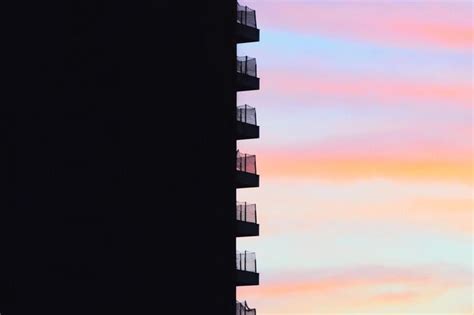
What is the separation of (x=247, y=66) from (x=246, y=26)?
2346 millimetres

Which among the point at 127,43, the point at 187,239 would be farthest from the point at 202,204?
the point at 127,43

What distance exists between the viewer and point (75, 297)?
275 ft

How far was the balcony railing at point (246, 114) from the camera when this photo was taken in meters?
98.0

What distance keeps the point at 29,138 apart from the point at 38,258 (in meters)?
5.37

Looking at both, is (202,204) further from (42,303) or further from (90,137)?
(42,303)

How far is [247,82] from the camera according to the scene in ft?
327

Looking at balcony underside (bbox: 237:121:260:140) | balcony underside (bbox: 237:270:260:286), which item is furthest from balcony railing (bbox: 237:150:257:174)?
balcony underside (bbox: 237:270:260:286)

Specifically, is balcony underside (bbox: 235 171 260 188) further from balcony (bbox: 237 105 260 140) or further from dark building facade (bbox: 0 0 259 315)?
balcony (bbox: 237 105 260 140)

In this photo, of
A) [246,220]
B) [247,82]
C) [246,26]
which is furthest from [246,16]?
[246,220]

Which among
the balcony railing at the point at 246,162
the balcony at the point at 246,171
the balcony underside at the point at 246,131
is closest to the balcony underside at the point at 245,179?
the balcony at the point at 246,171

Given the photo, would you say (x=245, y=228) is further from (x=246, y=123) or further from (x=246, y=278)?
(x=246, y=123)

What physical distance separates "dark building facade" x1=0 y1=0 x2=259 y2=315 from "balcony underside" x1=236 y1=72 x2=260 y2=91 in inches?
3.2

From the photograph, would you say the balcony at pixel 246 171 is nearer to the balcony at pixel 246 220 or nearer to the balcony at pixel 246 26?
the balcony at pixel 246 220

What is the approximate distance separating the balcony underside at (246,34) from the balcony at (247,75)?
1.30 metres
